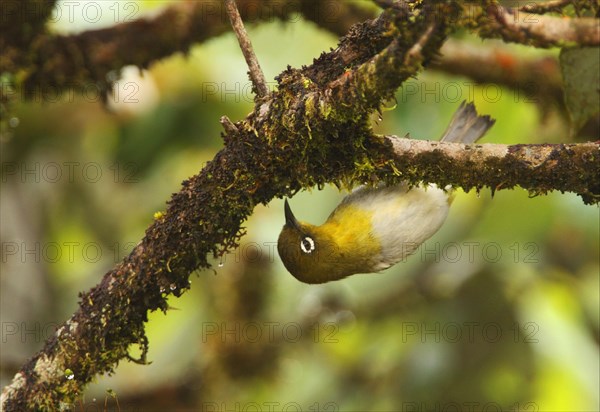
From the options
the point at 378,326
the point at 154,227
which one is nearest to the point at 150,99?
the point at 378,326

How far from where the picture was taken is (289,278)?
5215 millimetres

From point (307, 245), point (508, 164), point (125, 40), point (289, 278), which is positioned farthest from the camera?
point (289, 278)

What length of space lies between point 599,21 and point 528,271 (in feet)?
8.75

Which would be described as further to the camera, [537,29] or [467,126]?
[467,126]

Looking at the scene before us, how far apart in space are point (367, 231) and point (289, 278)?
1232mm

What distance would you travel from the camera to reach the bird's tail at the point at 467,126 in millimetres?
4176

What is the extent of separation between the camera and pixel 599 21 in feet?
9.48

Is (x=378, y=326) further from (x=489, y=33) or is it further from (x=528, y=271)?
(x=489, y=33)

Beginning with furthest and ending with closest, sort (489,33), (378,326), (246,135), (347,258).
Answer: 1. (378,326)
2. (347,258)
3. (246,135)
4. (489,33)

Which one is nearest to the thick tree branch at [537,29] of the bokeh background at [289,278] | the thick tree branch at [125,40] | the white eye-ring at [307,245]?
the white eye-ring at [307,245]

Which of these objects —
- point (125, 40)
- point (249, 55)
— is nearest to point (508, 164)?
point (249, 55)

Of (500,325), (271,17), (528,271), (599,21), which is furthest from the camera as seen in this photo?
(528,271)

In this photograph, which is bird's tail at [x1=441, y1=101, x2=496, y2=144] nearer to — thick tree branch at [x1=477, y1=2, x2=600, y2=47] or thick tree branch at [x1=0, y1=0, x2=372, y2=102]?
thick tree branch at [x1=0, y1=0, x2=372, y2=102]

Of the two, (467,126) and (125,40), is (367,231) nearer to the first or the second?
(467,126)
